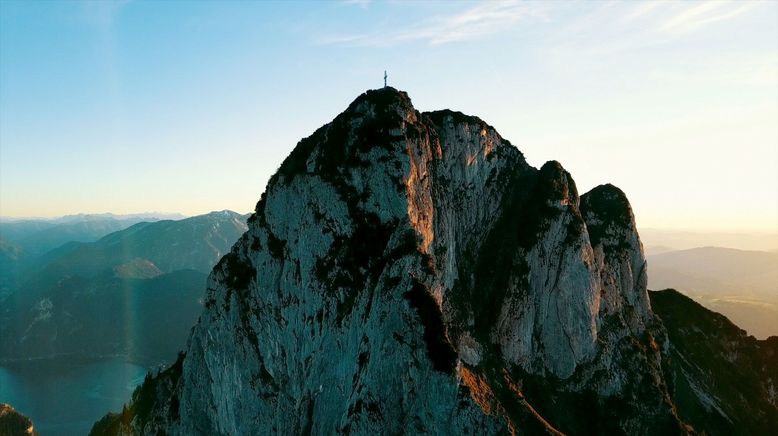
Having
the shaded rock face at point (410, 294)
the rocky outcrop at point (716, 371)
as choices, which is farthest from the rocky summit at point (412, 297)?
the rocky outcrop at point (716, 371)

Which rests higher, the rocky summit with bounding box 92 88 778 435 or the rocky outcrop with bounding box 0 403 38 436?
the rocky summit with bounding box 92 88 778 435

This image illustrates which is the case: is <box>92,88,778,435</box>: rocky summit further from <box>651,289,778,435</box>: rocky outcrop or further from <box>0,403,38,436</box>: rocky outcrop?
<box>0,403,38,436</box>: rocky outcrop

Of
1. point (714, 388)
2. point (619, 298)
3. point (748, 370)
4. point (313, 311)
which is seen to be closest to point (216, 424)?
point (313, 311)

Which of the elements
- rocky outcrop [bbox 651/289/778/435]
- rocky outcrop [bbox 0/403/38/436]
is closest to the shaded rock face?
rocky outcrop [bbox 651/289/778/435]

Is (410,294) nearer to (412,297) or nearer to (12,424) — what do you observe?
(412,297)

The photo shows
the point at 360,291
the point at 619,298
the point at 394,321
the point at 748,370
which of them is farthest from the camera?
the point at 748,370

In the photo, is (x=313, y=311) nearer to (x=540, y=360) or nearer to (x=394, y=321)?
(x=394, y=321)
